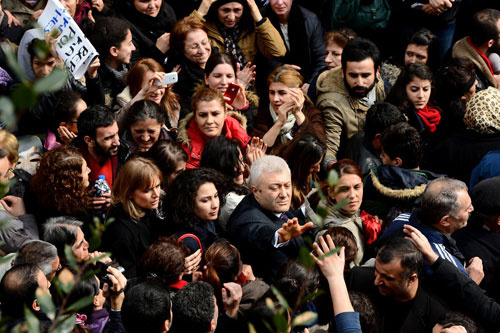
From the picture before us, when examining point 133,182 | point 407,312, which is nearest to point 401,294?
point 407,312

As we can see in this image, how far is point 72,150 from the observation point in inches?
193

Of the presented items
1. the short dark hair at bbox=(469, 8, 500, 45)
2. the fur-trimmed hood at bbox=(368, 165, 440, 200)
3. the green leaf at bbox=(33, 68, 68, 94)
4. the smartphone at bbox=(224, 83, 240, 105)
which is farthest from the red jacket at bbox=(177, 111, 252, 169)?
the green leaf at bbox=(33, 68, 68, 94)

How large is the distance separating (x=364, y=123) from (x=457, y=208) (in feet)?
6.20

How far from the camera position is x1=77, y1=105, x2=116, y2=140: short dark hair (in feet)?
17.3

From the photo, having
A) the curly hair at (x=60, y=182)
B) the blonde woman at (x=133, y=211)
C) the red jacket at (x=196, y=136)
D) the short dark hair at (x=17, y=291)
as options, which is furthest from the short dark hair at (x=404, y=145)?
the short dark hair at (x=17, y=291)

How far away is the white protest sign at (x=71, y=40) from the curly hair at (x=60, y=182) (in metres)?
0.95

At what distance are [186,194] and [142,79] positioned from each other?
1660 mm

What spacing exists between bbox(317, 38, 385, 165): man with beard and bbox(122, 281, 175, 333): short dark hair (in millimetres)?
2951

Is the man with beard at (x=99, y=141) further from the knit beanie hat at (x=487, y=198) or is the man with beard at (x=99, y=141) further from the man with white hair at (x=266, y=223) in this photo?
the knit beanie hat at (x=487, y=198)

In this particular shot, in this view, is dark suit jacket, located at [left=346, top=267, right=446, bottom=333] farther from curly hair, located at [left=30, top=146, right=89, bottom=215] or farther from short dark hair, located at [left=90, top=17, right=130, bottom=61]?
short dark hair, located at [left=90, top=17, right=130, bottom=61]

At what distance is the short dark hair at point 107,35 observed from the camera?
6.29 meters

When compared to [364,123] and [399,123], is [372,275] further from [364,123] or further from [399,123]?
[364,123]

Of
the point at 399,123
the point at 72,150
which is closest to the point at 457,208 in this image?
the point at 399,123

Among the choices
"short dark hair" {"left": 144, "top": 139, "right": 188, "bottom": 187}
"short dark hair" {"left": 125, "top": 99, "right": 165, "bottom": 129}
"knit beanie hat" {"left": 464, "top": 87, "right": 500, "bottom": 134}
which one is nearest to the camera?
"short dark hair" {"left": 144, "top": 139, "right": 188, "bottom": 187}
